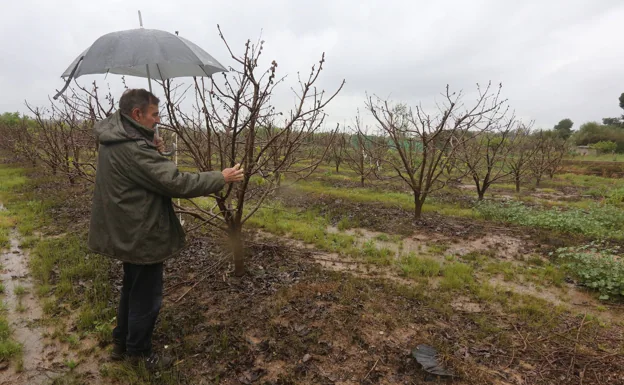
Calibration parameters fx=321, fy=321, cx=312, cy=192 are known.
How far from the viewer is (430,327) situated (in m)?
3.27

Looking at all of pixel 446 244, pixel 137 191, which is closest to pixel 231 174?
pixel 137 191

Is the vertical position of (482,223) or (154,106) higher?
(154,106)

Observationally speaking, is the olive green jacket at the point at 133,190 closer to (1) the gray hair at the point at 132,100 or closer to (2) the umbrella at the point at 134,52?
(1) the gray hair at the point at 132,100

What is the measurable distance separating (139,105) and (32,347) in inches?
102

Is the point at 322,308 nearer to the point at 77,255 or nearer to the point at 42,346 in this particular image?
the point at 42,346

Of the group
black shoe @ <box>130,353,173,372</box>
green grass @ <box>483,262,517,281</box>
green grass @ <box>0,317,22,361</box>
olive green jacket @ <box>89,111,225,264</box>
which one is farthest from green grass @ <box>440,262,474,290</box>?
green grass @ <box>0,317,22,361</box>

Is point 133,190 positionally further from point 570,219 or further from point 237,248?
point 570,219

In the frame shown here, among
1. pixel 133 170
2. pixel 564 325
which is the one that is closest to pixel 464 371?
pixel 564 325

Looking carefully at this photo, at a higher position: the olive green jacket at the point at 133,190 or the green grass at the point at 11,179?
the olive green jacket at the point at 133,190

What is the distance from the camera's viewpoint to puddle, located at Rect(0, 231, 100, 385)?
8.57 feet

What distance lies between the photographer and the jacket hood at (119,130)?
2.10 metres

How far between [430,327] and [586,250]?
4.31m

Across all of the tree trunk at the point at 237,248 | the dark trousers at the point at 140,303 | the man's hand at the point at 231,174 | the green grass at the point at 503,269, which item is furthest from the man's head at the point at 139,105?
the green grass at the point at 503,269

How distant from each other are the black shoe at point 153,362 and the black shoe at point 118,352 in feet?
0.60
